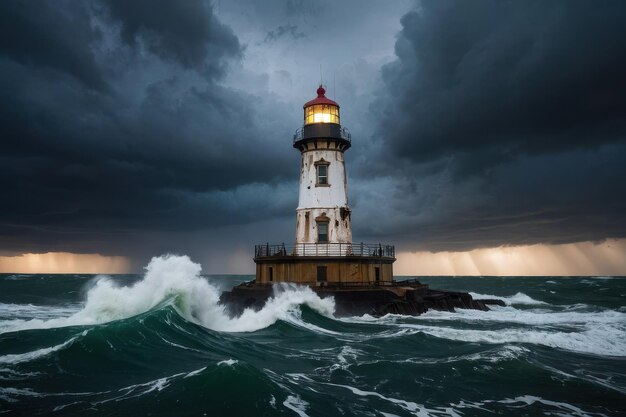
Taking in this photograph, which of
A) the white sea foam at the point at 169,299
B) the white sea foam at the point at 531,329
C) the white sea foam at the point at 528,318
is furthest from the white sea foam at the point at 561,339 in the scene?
the white sea foam at the point at 169,299

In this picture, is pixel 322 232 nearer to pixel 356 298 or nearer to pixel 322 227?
pixel 322 227

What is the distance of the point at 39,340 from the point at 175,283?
760cm

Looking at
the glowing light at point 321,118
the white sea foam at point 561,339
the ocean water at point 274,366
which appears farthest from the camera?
the glowing light at point 321,118

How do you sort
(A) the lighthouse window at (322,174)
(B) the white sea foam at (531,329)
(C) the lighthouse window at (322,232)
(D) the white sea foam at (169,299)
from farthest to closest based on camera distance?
(A) the lighthouse window at (322,174)
(C) the lighthouse window at (322,232)
(D) the white sea foam at (169,299)
(B) the white sea foam at (531,329)

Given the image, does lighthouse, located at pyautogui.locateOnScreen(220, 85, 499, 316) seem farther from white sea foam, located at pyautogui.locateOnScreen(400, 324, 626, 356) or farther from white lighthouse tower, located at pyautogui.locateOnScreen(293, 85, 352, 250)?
white sea foam, located at pyautogui.locateOnScreen(400, 324, 626, 356)

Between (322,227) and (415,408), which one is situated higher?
(322,227)

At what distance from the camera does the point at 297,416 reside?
8570 millimetres

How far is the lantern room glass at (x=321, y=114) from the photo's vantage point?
95.2ft

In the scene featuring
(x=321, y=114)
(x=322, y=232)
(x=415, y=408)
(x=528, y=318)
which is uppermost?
(x=321, y=114)

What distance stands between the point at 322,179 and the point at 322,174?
297 mm

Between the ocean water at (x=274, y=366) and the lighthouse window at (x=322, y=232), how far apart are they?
755 cm

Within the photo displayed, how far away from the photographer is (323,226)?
28172 millimetres

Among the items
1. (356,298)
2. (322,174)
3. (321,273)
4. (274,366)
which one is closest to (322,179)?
(322,174)

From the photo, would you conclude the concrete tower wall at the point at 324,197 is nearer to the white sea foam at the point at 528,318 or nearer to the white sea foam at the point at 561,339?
the white sea foam at the point at 528,318
